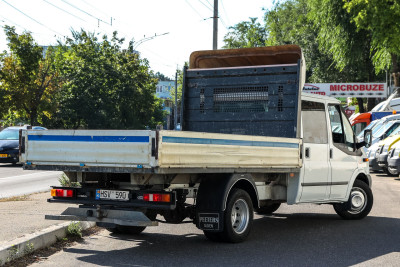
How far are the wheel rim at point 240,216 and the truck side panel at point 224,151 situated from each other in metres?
0.54

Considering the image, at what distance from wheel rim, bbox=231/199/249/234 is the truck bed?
0.49m

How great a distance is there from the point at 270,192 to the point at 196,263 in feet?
8.18

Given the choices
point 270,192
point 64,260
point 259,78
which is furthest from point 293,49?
point 64,260

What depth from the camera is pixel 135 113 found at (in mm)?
53344

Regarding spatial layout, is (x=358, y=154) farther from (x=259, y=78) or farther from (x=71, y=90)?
(x=71, y=90)

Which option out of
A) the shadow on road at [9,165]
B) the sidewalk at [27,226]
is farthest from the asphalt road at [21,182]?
the sidewalk at [27,226]

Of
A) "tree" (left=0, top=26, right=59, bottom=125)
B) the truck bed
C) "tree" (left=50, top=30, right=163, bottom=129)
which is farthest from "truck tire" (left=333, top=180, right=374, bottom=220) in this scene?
"tree" (left=50, top=30, right=163, bottom=129)

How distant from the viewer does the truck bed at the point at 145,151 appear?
6.75 metres

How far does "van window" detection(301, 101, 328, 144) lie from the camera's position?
966 cm

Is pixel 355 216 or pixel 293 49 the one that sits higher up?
pixel 293 49

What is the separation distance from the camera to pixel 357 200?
35.7 feet

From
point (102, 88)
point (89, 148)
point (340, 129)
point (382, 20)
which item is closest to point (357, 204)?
point (340, 129)

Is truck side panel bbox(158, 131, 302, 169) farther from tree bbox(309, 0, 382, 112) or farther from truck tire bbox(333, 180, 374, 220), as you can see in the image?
tree bbox(309, 0, 382, 112)

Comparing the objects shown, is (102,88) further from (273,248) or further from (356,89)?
(273,248)
